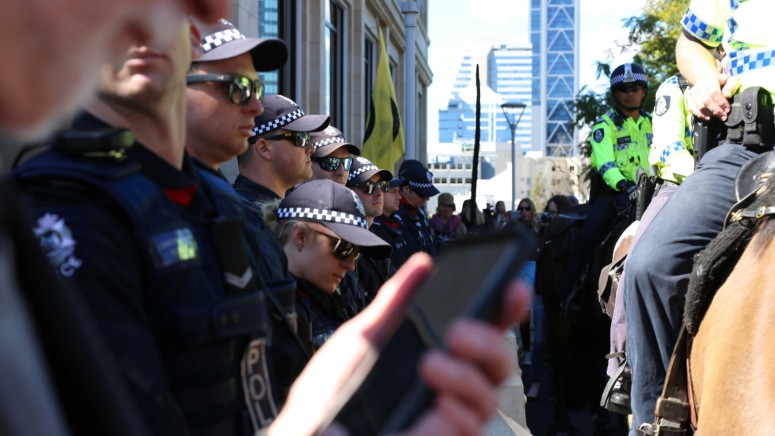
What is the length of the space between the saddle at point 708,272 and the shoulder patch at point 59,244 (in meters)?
2.96

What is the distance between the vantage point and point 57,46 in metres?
0.88

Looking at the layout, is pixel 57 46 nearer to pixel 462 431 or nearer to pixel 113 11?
pixel 113 11

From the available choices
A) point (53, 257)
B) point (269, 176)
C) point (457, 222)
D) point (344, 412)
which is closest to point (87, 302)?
point (53, 257)

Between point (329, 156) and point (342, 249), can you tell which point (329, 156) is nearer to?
point (329, 156)

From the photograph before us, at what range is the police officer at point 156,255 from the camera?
1.75 m

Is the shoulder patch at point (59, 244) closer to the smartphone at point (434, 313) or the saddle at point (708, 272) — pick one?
the smartphone at point (434, 313)

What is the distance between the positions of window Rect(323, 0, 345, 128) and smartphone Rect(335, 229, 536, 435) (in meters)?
16.7

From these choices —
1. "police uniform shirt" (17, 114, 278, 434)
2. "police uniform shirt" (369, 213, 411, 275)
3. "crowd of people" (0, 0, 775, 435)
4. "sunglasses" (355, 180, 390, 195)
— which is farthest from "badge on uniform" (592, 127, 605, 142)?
"police uniform shirt" (17, 114, 278, 434)

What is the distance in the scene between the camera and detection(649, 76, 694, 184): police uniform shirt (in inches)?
268

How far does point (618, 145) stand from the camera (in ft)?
34.8

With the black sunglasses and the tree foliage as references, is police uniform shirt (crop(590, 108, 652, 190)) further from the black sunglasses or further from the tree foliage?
the tree foliage

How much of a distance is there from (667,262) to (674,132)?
2233 millimetres

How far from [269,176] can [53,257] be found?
3592 millimetres

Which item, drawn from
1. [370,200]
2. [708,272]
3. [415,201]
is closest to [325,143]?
[370,200]
